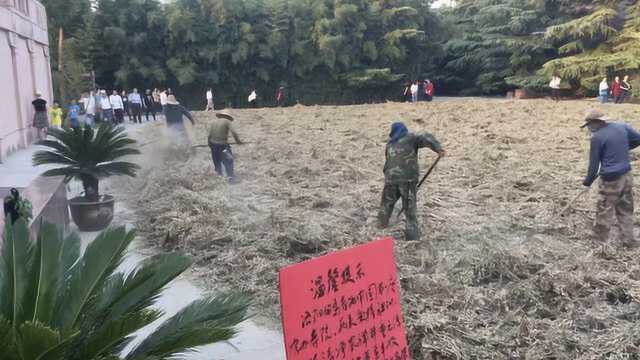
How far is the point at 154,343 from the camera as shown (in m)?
3.05

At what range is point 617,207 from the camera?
7.02 m

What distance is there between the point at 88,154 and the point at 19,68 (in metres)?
10.4

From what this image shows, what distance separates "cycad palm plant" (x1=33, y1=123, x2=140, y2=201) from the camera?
331 inches

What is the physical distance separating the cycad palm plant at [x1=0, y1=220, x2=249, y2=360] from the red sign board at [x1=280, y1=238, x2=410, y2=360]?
14.7 inches

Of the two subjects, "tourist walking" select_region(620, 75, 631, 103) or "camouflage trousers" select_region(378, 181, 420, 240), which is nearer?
"camouflage trousers" select_region(378, 181, 420, 240)

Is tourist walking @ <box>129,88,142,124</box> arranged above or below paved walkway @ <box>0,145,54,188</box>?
above

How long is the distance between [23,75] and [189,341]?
17.2m

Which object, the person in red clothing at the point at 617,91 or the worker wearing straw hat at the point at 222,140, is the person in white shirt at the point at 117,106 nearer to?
the worker wearing straw hat at the point at 222,140

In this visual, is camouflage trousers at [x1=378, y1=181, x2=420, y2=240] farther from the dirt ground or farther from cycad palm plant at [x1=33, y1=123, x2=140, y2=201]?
cycad palm plant at [x1=33, y1=123, x2=140, y2=201]

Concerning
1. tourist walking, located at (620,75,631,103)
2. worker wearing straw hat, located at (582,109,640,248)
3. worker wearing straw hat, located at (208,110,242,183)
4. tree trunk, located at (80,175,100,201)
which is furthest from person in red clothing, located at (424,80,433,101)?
worker wearing straw hat, located at (582,109,640,248)

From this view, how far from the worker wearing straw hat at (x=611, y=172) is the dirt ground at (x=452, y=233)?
0.29 metres

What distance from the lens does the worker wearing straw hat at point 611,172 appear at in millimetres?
6809

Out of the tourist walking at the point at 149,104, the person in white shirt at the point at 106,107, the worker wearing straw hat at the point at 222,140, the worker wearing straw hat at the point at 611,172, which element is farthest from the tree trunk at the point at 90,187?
the tourist walking at the point at 149,104

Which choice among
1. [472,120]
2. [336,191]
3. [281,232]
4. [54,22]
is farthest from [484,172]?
[54,22]
